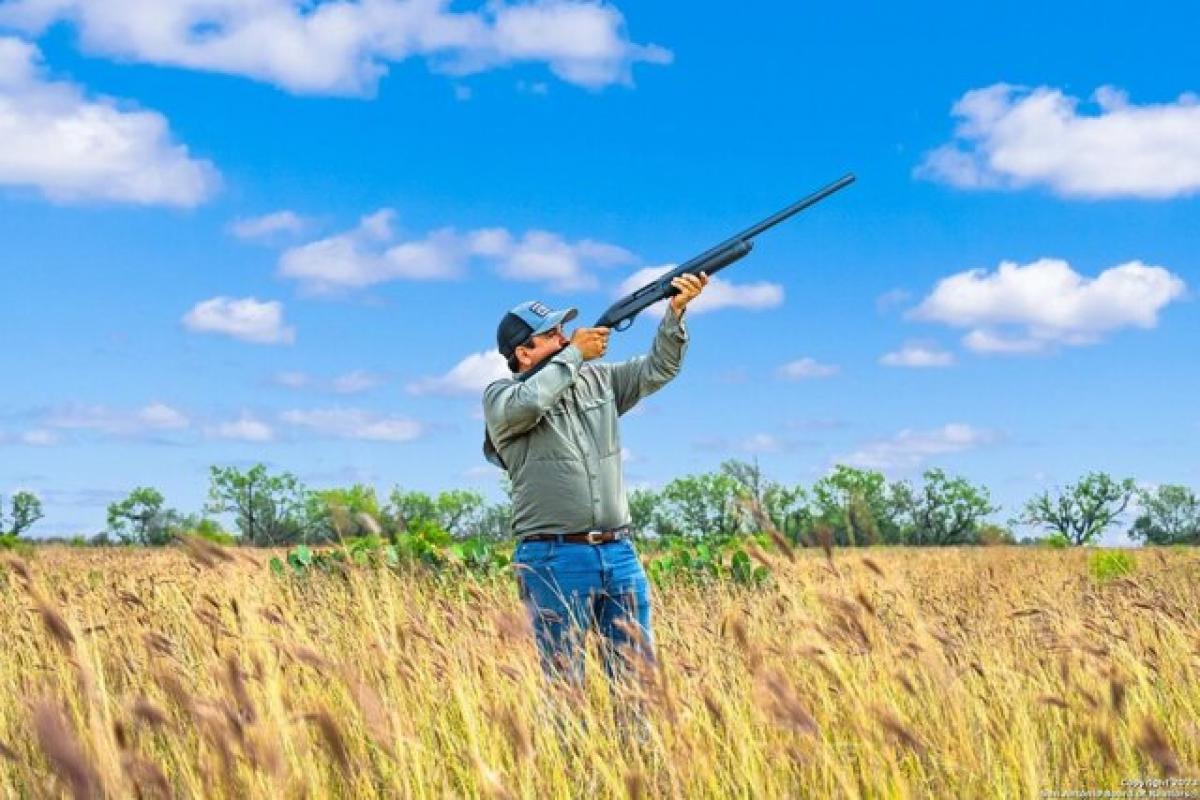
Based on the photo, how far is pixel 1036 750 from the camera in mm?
3854

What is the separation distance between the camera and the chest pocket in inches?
222

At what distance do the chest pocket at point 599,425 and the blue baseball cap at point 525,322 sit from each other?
421 mm

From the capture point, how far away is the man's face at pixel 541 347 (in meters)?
5.74

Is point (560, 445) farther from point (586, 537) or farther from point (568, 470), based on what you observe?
point (586, 537)

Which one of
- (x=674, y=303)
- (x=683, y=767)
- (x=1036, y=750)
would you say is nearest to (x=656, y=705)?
(x=683, y=767)

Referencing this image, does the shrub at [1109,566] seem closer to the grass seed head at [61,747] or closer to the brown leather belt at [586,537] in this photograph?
the brown leather belt at [586,537]

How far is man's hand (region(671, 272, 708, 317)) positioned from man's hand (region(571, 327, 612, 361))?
0.47m

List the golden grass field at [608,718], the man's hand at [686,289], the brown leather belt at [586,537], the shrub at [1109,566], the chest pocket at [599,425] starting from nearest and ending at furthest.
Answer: the golden grass field at [608,718] < the brown leather belt at [586,537] < the chest pocket at [599,425] < the man's hand at [686,289] < the shrub at [1109,566]

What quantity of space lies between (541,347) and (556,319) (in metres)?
0.16

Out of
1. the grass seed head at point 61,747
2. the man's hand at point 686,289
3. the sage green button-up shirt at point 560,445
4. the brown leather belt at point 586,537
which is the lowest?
the grass seed head at point 61,747

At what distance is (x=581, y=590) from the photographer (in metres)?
5.39

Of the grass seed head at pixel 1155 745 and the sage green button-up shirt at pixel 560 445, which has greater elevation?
the sage green button-up shirt at pixel 560 445

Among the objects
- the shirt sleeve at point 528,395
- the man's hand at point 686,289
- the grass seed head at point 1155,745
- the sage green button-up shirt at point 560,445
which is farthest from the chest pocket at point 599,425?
the grass seed head at point 1155,745

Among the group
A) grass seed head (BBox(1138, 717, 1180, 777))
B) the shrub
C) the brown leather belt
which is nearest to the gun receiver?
the brown leather belt
